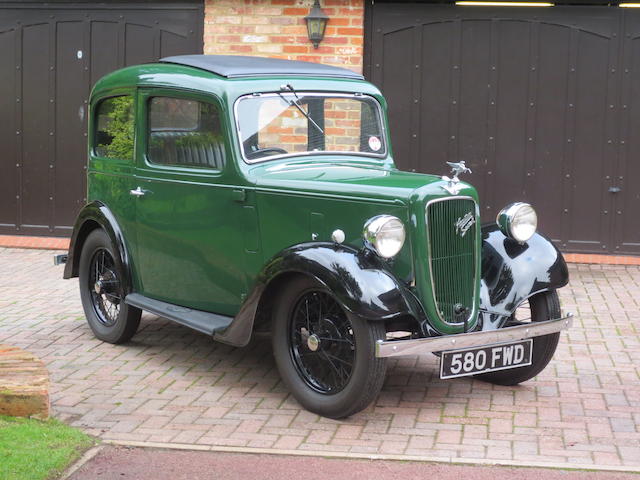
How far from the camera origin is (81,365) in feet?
20.6

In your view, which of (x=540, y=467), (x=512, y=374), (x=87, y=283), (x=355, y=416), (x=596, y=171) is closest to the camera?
(x=540, y=467)

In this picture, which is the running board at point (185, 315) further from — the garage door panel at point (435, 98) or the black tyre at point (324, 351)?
the garage door panel at point (435, 98)

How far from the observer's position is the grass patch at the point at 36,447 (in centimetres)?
438

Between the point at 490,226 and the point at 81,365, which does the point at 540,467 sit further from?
the point at 81,365

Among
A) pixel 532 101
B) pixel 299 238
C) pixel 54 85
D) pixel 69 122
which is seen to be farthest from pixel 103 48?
pixel 299 238

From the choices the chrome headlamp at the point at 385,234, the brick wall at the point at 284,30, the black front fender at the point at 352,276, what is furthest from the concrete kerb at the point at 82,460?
the brick wall at the point at 284,30

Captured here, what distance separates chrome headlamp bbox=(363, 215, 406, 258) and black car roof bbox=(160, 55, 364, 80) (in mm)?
1489

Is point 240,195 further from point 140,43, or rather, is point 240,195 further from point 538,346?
point 140,43

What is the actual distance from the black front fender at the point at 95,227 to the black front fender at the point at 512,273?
7.69 feet

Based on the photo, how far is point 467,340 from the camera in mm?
5090

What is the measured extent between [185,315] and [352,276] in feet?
5.12

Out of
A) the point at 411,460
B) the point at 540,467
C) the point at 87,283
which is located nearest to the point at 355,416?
the point at 411,460

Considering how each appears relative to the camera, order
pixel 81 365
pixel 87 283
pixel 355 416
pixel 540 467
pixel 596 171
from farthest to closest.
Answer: pixel 596 171, pixel 87 283, pixel 81 365, pixel 355 416, pixel 540 467

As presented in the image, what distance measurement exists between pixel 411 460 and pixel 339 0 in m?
6.39
